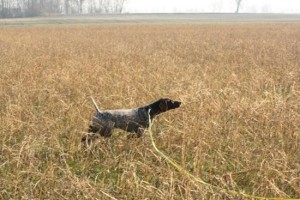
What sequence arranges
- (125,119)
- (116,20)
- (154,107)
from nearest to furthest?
(125,119)
(154,107)
(116,20)

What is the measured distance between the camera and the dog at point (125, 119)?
356 cm

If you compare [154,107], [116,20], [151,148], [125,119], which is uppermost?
[116,20]

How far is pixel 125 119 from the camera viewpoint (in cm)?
364

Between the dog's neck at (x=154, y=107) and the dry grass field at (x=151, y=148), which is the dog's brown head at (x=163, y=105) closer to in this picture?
the dog's neck at (x=154, y=107)

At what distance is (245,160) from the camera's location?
130 inches

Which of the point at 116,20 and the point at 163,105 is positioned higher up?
the point at 116,20

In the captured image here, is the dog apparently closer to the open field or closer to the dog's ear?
the dog's ear

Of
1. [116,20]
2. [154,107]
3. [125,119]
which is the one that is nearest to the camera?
[125,119]

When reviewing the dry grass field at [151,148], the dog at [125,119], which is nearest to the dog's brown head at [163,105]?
the dog at [125,119]

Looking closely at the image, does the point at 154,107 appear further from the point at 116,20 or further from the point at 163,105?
the point at 116,20

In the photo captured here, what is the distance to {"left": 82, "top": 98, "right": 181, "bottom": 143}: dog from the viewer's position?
3.56m

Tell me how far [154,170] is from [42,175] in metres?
1.11

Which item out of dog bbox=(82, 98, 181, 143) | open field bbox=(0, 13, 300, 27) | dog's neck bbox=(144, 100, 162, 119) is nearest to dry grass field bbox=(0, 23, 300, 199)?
dog bbox=(82, 98, 181, 143)

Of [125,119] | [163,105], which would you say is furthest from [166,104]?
[125,119]
